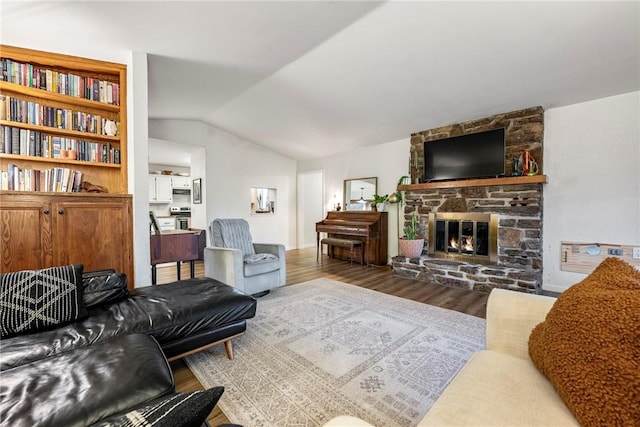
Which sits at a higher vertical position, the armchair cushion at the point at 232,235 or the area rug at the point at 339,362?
the armchair cushion at the point at 232,235

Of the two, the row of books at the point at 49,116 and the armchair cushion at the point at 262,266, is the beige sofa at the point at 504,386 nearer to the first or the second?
the armchair cushion at the point at 262,266

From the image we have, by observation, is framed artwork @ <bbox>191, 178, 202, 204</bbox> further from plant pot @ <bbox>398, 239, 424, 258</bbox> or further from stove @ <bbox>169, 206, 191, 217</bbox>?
plant pot @ <bbox>398, 239, 424, 258</bbox>

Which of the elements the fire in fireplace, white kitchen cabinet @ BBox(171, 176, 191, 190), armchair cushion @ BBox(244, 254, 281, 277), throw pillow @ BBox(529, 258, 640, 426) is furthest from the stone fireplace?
white kitchen cabinet @ BBox(171, 176, 191, 190)

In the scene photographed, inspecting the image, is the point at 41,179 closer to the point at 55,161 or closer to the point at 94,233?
the point at 55,161

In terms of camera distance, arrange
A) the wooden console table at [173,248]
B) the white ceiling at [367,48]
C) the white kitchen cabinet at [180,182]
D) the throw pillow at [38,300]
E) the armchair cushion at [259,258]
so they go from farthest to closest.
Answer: the white kitchen cabinet at [180,182]
the armchair cushion at [259,258]
the wooden console table at [173,248]
the white ceiling at [367,48]
the throw pillow at [38,300]

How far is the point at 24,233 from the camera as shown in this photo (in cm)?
204

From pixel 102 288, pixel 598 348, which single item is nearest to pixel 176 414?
pixel 598 348

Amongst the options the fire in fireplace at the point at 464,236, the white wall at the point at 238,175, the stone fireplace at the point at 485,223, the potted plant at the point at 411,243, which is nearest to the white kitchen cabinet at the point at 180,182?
the white wall at the point at 238,175

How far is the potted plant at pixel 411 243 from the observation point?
4.11 metres

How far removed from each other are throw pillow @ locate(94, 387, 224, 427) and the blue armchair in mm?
2370

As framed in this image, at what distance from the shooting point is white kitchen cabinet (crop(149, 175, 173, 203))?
21.2ft

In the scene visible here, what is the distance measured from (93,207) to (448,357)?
3.08m

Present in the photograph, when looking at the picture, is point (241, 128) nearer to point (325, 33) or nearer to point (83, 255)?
point (325, 33)

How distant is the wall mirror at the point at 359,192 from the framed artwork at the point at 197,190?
2985mm
